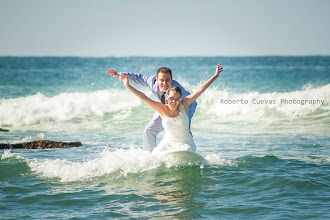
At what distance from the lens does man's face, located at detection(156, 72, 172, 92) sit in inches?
274

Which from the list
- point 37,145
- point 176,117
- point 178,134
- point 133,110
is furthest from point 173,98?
point 133,110

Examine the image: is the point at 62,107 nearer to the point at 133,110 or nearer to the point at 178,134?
the point at 133,110

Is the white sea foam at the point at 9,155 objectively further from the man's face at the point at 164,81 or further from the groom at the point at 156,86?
the man's face at the point at 164,81

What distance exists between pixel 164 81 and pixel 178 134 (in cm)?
91

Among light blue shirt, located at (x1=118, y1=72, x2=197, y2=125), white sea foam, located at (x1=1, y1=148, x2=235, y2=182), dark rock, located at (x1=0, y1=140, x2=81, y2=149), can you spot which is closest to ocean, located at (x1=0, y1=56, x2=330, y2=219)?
white sea foam, located at (x1=1, y1=148, x2=235, y2=182)

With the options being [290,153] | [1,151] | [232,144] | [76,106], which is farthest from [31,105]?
[290,153]

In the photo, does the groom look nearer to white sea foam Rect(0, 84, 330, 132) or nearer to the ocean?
the ocean

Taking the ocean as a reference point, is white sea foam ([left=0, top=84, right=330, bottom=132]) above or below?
above

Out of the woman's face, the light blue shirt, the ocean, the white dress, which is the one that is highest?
the light blue shirt

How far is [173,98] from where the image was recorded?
6.71 meters

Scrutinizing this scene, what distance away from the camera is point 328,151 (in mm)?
9398

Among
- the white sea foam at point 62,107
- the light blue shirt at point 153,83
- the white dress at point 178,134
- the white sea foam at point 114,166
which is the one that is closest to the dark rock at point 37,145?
the white sea foam at point 114,166

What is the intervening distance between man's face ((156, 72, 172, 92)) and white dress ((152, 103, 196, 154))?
411 mm

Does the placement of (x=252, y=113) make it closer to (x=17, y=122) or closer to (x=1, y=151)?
(x=17, y=122)
